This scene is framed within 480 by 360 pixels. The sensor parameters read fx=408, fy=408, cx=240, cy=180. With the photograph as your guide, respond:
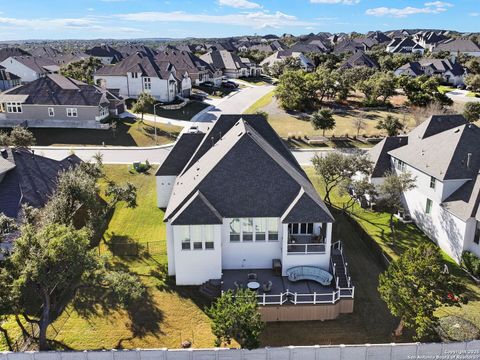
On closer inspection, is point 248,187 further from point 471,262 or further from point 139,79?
point 139,79

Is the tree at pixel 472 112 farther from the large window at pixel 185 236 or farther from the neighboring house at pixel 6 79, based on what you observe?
the neighboring house at pixel 6 79

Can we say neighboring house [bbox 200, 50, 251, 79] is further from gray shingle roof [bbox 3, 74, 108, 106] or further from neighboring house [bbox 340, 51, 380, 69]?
gray shingle roof [bbox 3, 74, 108, 106]

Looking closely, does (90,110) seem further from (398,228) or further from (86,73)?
(398,228)

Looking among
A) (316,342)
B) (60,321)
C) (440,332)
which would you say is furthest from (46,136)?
(440,332)

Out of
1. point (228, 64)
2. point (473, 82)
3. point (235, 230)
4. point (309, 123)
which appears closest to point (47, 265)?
point (235, 230)

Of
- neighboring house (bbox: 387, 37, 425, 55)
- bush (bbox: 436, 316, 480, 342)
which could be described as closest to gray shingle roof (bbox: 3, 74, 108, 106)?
bush (bbox: 436, 316, 480, 342)

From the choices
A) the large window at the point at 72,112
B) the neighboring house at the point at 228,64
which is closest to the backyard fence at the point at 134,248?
the large window at the point at 72,112
